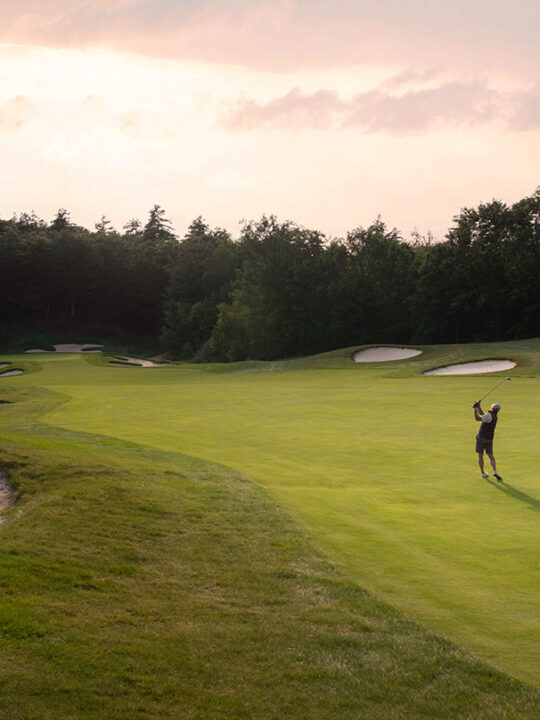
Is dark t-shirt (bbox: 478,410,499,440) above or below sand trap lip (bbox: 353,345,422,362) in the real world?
below

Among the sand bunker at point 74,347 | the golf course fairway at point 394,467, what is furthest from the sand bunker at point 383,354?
the sand bunker at point 74,347

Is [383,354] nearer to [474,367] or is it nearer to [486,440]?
[474,367]

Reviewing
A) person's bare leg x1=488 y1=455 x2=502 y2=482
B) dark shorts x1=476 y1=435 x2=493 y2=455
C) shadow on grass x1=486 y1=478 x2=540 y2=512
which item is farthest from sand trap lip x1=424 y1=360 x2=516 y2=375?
shadow on grass x1=486 y1=478 x2=540 y2=512

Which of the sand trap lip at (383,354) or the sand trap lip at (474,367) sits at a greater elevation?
the sand trap lip at (383,354)

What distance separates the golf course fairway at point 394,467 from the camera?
27.5 feet

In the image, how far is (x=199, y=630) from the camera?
7.13 meters

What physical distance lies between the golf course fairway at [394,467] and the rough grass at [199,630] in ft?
2.08

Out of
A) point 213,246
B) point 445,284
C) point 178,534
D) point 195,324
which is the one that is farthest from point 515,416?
point 213,246

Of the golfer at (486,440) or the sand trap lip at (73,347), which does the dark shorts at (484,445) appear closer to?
the golfer at (486,440)

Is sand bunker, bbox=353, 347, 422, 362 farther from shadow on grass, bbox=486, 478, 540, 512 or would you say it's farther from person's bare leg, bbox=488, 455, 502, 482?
shadow on grass, bbox=486, 478, 540, 512

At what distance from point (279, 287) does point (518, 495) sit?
7041 centimetres

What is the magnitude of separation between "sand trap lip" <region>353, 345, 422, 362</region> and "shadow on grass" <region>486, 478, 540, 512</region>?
116ft

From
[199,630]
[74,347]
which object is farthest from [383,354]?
[74,347]

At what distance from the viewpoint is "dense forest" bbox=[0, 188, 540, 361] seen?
74.1m
